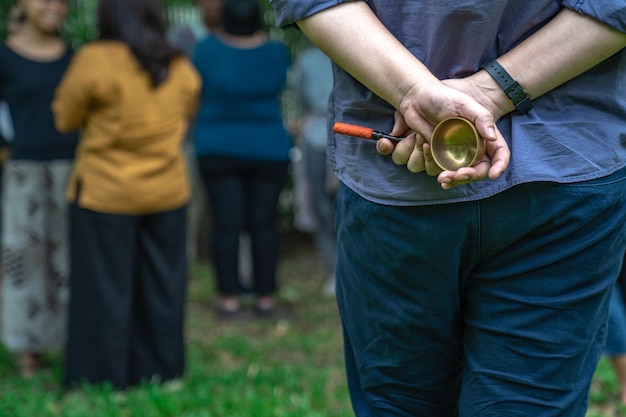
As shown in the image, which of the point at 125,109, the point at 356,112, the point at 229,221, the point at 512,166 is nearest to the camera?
the point at 512,166

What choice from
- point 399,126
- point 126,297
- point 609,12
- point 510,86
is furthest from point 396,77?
point 126,297

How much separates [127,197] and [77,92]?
50cm

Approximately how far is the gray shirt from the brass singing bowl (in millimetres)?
84

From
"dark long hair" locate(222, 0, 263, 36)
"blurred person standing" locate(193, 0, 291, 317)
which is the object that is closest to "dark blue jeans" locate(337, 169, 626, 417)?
"blurred person standing" locate(193, 0, 291, 317)

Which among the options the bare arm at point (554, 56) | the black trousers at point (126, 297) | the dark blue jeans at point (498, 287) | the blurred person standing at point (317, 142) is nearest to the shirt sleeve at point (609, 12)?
the bare arm at point (554, 56)

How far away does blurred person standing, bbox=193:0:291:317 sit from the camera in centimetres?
559

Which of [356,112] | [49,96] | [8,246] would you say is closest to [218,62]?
[49,96]

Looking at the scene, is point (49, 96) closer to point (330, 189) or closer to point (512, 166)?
point (330, 189)

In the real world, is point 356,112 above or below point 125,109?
above

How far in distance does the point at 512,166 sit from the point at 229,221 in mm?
4323

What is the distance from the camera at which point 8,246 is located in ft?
14.6

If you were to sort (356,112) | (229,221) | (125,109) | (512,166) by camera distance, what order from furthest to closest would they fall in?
(229,221) → (125,109) → (356,112) → (512,166)

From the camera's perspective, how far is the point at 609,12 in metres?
1.54

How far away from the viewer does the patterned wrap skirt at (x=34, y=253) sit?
14.6 ft
